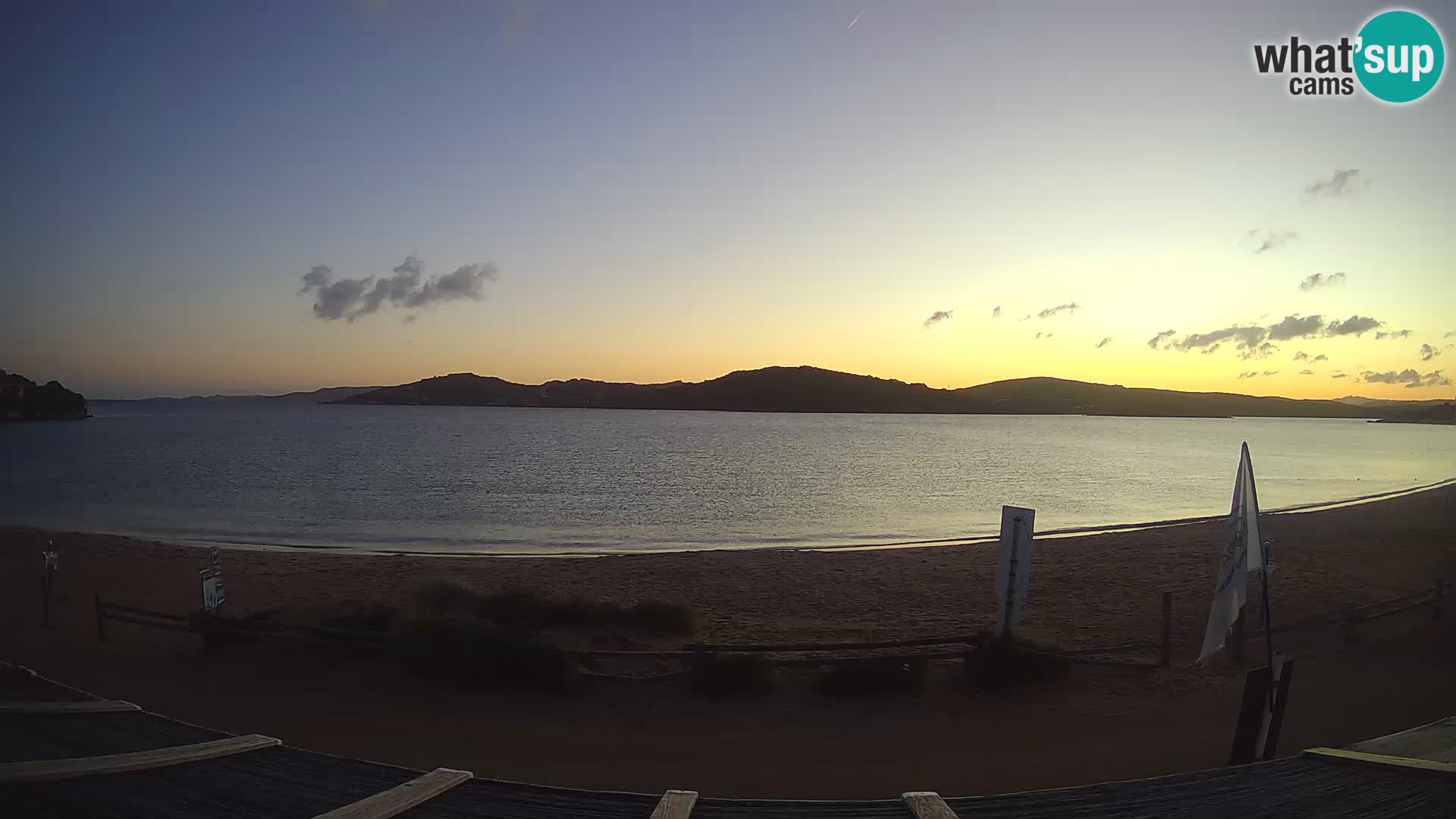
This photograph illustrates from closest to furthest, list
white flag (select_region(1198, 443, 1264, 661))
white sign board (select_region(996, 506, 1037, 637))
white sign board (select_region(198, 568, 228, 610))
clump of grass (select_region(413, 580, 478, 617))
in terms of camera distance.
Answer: white flag (select_region(1198, 443, 1264, 661)) < white sign board (select_region(996, 506, 1037, 637)) < white sign board (select_region(198, 568, 228, 610)) < clump of grass (select_region(413, 580, 478, 617))

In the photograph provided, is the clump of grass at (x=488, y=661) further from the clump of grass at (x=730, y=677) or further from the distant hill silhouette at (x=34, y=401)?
the distant hill silhouette at (x=34, y=401)

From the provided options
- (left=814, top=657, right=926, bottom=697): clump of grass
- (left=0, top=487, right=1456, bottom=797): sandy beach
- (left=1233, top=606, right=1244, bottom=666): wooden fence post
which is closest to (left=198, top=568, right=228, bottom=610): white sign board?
(left=0, top=487, right=1456, bottom=797): sandy beach

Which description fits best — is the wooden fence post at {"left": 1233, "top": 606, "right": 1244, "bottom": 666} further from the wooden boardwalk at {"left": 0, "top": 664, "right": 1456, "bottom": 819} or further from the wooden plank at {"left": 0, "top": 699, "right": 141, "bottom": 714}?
the wooden plank at {"left": 0, "top": 699, "right": 141, "bottom": 714}

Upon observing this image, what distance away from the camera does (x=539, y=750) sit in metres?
7.73

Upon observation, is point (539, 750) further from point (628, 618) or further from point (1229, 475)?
point (1229, 475)

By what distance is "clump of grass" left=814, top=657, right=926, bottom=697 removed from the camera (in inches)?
358

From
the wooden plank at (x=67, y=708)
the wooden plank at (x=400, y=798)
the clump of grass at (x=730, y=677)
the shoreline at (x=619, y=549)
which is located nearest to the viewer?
the wooden plank at (x=400, y=798)

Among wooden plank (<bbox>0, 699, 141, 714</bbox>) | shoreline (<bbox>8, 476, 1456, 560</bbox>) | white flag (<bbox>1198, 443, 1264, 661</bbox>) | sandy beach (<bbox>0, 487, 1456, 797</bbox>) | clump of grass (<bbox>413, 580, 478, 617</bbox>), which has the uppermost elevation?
white flag (<bbox>1198, 443, 1264, 661</bbox>)

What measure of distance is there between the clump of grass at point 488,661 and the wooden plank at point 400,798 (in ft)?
16.4

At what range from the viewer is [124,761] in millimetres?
4180

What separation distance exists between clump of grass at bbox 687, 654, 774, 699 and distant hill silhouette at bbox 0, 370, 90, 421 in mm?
186616

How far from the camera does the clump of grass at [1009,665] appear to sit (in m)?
9.31

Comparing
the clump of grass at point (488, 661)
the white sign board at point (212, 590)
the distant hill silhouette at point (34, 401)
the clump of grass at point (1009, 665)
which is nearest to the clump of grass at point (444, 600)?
the white sign board at point (212, 590)

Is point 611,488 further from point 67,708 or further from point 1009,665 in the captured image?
point 67,708
